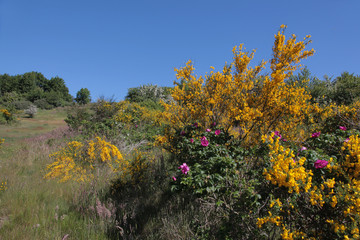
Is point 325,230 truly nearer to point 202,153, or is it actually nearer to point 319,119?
point 202,153

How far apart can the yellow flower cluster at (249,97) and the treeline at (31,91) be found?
35678 mm

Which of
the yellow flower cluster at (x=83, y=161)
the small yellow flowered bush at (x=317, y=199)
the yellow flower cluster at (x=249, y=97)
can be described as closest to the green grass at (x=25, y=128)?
the yellow flower cluster at (x=83, y=161)

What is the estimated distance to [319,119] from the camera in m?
4.48

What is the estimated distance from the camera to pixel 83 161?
17.4 ft

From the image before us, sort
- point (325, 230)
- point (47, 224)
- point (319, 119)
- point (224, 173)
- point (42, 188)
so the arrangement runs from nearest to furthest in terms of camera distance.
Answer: point (325, 230) → point (224, 173) → point (47, 224) → point (42, 188) → point (319, 119)

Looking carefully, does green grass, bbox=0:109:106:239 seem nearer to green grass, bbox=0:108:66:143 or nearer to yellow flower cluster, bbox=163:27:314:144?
yellow flower cluster, bbox=163:27:314:144

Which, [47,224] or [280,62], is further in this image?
[280,62]

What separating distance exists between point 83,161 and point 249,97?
177 inches

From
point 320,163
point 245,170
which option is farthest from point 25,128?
→ point 320,163

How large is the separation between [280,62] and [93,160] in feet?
15.9

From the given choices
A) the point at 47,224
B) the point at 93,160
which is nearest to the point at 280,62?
the point at 47,224

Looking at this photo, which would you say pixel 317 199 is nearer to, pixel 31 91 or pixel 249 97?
pixel 249 97

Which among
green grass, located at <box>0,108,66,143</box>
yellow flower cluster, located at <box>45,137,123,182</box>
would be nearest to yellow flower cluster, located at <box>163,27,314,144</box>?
yellow flower cluster, located at <box>45,137,123,182</box>

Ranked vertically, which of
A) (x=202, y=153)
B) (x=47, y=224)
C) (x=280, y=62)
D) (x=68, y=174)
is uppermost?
(x=280, y=62)
